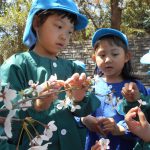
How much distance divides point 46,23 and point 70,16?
0.47 ft

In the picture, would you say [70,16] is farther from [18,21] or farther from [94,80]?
[18,21]

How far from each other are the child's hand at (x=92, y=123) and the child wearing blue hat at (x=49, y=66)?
44 millimetres

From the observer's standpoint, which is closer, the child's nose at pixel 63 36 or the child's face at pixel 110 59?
the child's nose at pixel 63 36

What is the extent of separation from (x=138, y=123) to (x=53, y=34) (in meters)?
0.59

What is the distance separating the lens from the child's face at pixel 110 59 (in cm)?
219

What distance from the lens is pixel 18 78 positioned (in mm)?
1661

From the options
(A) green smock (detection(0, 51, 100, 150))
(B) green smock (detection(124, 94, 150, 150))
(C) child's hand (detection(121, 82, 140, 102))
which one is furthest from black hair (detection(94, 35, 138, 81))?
(A) green smock (detection(0, 51, 100, 150))

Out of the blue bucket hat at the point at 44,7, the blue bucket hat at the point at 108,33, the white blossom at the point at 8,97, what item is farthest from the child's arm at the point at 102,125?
the white blossom at the point at 8,97

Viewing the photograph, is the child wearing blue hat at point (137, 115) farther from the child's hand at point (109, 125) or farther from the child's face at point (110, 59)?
the child's face at point (110, 59)

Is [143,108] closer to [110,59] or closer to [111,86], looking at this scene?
[111,86]

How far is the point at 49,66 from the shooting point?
6.00 ft

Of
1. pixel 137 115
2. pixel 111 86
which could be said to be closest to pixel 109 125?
pixel 137 115

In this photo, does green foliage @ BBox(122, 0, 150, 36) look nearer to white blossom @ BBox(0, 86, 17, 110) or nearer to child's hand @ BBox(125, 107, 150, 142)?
child's hand @ BBox(125, 107, 150, 142)

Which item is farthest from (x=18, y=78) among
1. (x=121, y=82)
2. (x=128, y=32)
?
(x=128, y=32)
